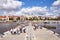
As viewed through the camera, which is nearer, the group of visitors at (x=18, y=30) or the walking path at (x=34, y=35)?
the walking path at (x=34, y=35)

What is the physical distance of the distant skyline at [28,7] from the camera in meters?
3.14

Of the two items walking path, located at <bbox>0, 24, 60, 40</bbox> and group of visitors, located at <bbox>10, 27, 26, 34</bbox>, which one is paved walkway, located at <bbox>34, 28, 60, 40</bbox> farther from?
group of visitors, located at <bbox>10, 27, 26, 34</bbox>

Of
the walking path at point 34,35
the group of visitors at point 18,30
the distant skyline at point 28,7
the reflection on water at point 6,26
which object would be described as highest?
the distant skyline at point 28,7

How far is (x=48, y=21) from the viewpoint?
321cm

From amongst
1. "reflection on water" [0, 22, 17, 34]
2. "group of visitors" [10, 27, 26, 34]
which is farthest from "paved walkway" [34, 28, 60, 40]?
"reflection on water" [0, 22, 17, 34]

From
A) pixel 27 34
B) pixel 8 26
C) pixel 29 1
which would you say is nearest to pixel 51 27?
pixel 27 34

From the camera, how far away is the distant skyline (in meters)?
3.14

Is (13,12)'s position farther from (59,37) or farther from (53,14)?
(59,37)

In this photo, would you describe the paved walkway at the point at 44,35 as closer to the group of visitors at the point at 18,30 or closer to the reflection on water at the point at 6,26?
the group of visitors at the point at 18,30

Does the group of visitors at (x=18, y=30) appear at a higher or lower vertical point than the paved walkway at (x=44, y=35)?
higher

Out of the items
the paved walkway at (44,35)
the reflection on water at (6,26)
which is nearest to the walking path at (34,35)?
the paved walkway at (44,35)

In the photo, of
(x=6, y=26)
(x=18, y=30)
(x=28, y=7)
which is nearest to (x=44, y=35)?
(x=18, y=30)

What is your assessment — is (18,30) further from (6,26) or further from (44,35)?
(44,35)

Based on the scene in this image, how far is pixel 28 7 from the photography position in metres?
3.16
